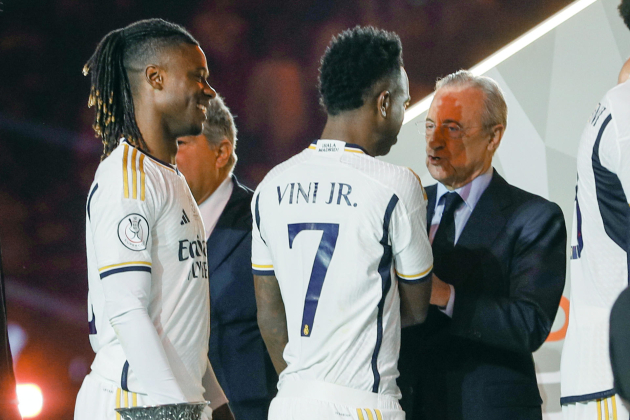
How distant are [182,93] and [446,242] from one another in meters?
0.98

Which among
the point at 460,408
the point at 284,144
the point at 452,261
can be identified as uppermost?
the point at 284,144

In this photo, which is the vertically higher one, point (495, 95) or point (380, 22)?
point (380, 22)

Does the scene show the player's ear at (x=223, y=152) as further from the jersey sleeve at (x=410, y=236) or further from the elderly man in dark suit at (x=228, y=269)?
the jersey sleeve at (x=410, y=236)

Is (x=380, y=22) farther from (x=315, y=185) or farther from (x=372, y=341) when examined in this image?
(x=372, y=341)

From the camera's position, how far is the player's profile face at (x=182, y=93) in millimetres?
2029

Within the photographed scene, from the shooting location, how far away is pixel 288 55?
3707 millimetres

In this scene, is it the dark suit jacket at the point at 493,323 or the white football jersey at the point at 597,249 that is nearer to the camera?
the white football jersey at the point at 597,249

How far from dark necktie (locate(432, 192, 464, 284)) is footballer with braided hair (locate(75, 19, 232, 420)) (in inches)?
31.3

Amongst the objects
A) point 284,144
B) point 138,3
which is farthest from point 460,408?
point 138,3

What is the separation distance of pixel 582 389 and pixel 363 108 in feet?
2.89

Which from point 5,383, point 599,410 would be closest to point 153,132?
point 5,383

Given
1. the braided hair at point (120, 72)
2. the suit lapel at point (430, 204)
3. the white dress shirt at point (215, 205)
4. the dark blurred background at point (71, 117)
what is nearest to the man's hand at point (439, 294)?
the suit lapel at point (430, 204)

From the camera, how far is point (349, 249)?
1.72 meters

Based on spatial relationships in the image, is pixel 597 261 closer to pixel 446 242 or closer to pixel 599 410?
pixel 599 410
